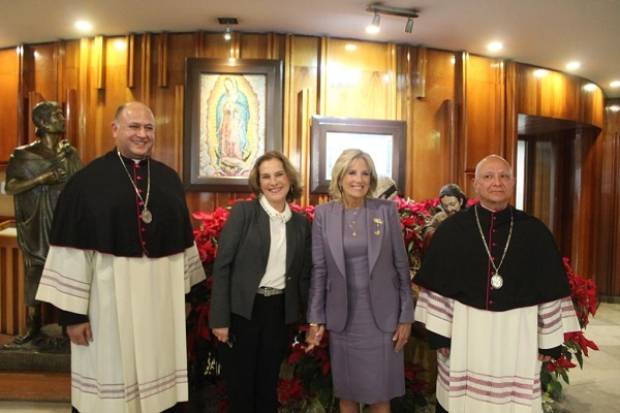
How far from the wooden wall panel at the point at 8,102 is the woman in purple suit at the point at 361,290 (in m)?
4.70

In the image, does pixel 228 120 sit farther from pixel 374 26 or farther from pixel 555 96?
pixel 555 96

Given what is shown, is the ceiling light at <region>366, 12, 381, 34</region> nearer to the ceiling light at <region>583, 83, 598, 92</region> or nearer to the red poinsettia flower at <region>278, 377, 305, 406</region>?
the red poinsettia flower at <region>278, 377, 305, 406</region>

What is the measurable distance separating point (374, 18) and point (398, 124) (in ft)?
4.12

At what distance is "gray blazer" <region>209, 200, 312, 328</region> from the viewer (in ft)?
6.31

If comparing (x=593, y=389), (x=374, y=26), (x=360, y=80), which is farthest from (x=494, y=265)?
(x=360, y=80)

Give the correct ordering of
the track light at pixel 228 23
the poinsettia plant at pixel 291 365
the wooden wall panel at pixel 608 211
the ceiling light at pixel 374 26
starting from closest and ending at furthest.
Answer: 1. the poinsettia plant at pixel 291 365
2. the ceiling light at pixel 374 26
3. the track light at pixel 228 23
4. the wooden wall panel at pixel 608 211

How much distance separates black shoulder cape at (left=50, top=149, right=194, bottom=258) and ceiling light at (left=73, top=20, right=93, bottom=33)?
3.33m

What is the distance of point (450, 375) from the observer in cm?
193

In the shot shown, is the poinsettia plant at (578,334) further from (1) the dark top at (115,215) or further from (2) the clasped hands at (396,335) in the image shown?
(1) the dark top at (115,215)

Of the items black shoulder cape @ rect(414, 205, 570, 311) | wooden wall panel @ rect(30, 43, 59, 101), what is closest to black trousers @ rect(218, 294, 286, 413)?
black shoulder cape @ rect(414, 205, 570, 311)

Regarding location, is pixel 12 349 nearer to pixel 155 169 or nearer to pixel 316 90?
pixel 155 169

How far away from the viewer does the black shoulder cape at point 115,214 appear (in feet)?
5.92

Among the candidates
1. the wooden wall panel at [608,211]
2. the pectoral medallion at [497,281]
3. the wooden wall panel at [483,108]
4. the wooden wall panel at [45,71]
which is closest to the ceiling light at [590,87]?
the wooden wall panel at [608,211]

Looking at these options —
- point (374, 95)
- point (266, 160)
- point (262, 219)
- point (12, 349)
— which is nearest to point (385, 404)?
point (262, 219)
